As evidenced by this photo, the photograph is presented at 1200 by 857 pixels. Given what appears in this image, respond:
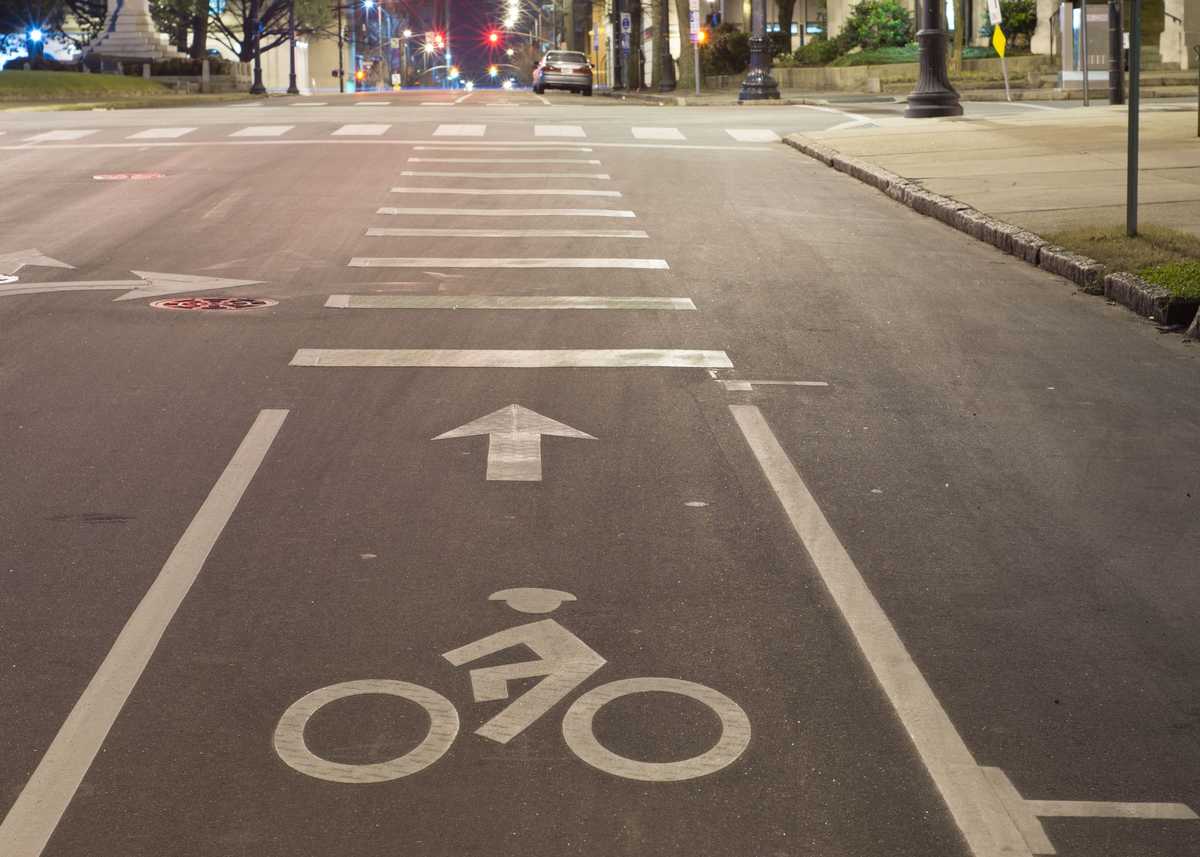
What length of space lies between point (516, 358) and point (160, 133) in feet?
57.6

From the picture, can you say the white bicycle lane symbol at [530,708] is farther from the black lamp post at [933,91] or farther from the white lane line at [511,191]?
the black lamp post at [933,91]

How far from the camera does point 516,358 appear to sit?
10.0 metres

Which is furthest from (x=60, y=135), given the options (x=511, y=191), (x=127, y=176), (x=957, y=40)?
(x=957, y=40)

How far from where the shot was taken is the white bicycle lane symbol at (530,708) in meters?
4.57

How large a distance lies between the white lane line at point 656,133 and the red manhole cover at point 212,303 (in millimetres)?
14796

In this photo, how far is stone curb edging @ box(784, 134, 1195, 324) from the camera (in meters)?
11.4

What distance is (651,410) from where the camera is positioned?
8734 millimetres

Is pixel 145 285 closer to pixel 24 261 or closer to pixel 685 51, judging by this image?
pixel 24 261

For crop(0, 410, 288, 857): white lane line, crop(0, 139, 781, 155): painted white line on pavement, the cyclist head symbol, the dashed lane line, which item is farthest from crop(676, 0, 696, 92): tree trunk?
the cyclist head symbol

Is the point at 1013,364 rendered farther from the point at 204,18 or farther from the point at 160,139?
the point at 204,18

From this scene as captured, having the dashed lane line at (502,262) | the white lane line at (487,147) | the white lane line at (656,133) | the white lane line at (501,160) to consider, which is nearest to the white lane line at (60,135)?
the white lane line at (487,147)

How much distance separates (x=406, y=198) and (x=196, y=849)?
1439 centimetres

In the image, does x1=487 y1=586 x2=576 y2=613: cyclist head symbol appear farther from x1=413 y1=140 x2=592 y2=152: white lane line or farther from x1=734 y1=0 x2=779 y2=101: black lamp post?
x1=734 y1=0 x2=779 y2=101: black lamp post

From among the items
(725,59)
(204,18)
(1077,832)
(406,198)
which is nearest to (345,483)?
(1077,832)
